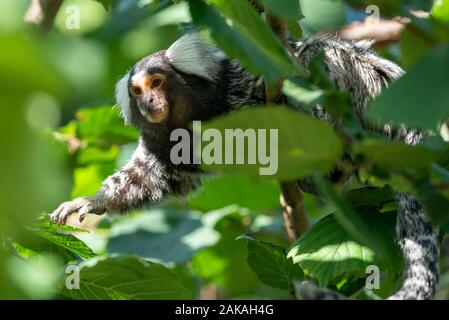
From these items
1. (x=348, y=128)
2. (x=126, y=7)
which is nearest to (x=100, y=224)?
(x=126, y=7)

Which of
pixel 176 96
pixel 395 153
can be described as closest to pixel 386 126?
pixel 176 96

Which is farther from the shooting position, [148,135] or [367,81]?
[148,135]

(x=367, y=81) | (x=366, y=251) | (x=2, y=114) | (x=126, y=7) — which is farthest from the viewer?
(x=367, y=81)

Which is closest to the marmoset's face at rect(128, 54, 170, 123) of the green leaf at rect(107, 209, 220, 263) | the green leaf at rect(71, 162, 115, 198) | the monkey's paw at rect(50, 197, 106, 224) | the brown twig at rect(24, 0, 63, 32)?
the monkey's paw at rect(50, 197, 106, 224)

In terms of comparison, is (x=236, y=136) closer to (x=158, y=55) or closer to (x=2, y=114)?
(x=2, y=114)

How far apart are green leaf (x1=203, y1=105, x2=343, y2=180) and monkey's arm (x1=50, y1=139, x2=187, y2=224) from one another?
327 centimetres

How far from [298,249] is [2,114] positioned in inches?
100

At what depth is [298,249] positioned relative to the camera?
9.77 ft

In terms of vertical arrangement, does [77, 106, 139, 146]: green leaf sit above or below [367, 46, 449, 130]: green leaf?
below

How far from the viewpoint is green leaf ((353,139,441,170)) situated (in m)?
1.43

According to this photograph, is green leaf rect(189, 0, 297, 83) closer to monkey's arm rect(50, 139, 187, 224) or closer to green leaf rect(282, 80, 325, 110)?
green leaf rect(282, 80, 325, 110)

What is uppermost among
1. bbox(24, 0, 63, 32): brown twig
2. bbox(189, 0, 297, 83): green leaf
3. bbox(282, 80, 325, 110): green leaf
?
bbox(24, 0, 63, 32): brown twig

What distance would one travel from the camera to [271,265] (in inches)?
117

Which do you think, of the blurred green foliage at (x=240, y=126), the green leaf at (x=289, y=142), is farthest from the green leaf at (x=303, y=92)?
the green leaf at (x=289, y=142)
